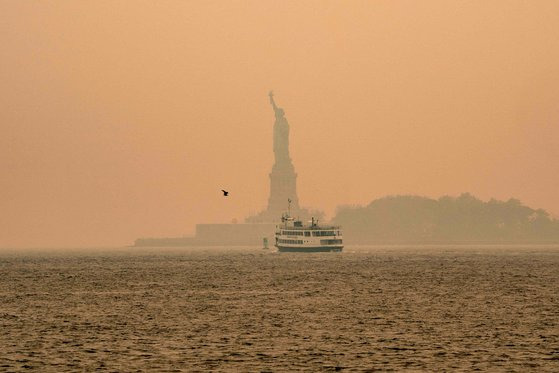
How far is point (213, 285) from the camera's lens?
12912 cm

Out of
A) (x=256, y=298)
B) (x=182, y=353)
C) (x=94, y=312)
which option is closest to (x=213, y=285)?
(x=256, y=298)

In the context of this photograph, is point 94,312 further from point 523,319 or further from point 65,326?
point 523,319

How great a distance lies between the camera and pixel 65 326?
74.7m

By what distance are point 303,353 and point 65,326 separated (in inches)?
907

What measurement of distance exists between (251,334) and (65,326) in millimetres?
15081

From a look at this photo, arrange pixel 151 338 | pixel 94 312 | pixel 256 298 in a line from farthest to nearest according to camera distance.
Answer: pixel 256 298 < pixel 94 312 < pixel 151 338

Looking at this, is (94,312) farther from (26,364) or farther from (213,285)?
(213,285)

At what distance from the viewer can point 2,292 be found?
11781cm

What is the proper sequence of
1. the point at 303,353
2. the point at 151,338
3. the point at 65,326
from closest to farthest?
1. the point at 303,353
2. the point at 151,338
3. the point at 65,326

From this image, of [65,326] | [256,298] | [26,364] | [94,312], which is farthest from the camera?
[256,298]

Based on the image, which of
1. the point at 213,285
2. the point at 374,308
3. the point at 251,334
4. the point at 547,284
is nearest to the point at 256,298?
the point at 374,308

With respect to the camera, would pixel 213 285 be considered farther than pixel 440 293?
Yes

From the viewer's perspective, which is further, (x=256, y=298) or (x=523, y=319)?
(x=256, y=298)

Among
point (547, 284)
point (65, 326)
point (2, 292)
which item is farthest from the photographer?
point (547, 284)
